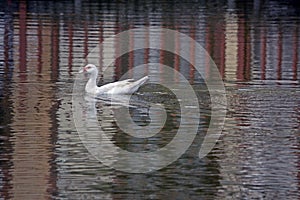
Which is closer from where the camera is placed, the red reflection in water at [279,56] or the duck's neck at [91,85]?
the duck's neck at [91,85]

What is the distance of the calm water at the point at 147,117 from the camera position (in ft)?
32.2

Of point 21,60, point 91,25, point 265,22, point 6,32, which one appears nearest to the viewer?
point 21,60

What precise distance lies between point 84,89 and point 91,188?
20.7ft

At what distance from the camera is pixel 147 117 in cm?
1359

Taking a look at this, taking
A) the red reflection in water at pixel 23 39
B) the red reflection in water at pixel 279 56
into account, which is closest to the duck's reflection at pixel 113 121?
the red reflection in water at pixel 23 39

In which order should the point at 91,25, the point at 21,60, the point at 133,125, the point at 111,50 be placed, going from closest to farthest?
1. the point at 133,125
2. the point at 21,60
3. the point at 111,50
4. the point at 91,25

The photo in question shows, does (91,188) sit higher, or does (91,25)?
(91,188)

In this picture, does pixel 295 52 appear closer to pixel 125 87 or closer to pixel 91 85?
pixel 91 85

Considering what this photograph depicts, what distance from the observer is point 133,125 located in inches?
513

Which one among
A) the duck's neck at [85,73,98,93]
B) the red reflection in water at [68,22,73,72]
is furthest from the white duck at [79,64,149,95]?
the red reflection in water at [68,22,73,72]

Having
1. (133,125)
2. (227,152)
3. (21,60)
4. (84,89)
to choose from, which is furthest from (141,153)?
(21,60)

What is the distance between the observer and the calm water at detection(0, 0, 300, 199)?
9805mm

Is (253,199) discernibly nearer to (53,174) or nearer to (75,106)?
(53,174)

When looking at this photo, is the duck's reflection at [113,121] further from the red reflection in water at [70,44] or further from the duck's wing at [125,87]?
the red reflection in water at [70,44]
